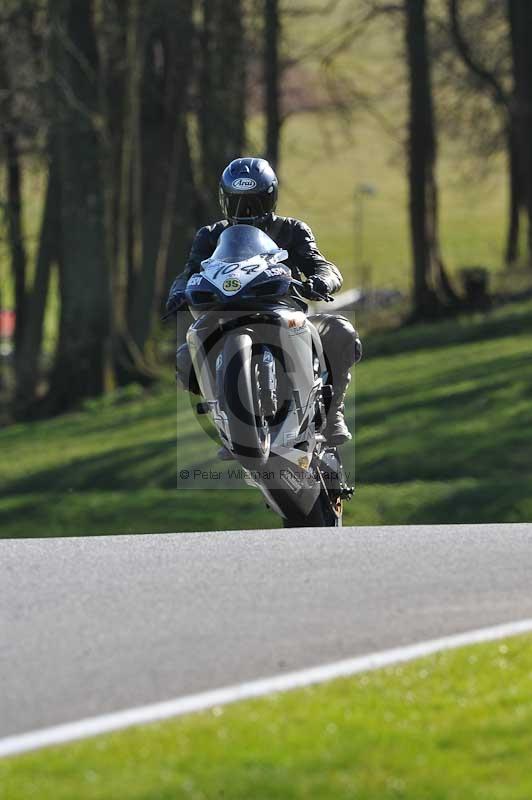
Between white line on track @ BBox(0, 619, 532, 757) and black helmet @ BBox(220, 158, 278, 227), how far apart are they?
11.7 feet

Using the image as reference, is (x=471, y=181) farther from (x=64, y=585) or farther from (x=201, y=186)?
(x=64, y=585)

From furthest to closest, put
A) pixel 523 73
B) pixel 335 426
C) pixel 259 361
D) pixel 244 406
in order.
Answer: pixel 523 73 < pixel 335 426 < pixel 259 361 < pixel 244 406

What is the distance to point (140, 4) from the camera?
27.5 metres

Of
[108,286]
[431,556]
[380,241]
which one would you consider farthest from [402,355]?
[380,241]

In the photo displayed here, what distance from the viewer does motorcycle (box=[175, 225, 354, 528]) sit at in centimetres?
867

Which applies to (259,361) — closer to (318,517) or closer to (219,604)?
(318,517)

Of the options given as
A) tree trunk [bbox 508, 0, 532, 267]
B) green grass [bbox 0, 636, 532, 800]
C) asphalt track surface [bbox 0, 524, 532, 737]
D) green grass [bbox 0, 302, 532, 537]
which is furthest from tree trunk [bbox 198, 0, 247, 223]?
green grass [bbox 0, 636, 532, 800]

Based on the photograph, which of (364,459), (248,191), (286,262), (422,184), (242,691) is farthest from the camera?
(422,184)

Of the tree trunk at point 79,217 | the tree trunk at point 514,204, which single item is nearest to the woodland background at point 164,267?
the tree trunk at point 79,217

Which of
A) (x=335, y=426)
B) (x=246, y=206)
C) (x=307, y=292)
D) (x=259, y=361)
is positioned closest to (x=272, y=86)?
(x=335, y=426)

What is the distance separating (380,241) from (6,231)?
85780 millimetres

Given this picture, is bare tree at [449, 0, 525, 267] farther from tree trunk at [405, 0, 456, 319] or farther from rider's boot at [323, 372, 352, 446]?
rider's boot at [323, 372, 352, 446]

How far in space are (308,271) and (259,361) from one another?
113 centimetres

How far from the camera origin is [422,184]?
106 feet
